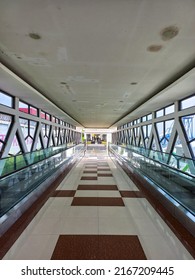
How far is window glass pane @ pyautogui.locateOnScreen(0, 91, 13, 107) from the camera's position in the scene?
20.2 feet

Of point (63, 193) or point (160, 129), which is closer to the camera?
→ point (63, 193)

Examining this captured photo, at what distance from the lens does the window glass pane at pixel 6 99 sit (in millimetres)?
6148

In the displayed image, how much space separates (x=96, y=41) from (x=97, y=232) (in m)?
3.09

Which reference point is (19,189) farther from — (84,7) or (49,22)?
(84,7)

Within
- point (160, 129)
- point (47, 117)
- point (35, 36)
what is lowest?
point (160, 129)

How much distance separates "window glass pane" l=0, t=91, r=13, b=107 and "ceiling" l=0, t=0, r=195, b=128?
2.11 ft

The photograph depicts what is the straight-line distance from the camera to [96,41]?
10.7 feet

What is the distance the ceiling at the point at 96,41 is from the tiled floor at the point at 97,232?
9.86 feet

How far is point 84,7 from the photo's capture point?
2.42 meters

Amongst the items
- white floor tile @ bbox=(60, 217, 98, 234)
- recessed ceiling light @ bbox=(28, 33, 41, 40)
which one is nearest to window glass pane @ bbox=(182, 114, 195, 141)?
white floor tile @ bbox=(60, 217, 98, 234)

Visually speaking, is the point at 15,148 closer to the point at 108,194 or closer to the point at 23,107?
the point at 23,107

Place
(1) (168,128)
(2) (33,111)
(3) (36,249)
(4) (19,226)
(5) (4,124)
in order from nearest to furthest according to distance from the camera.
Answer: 1. (3) (36,249)
2. (4) (19,226)
3. (5) (4,124)
4. (1) (168,128)
5. (2) (33,111)

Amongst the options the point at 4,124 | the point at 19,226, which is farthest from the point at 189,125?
the point at 4,124

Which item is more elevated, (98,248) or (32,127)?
(32,127)
